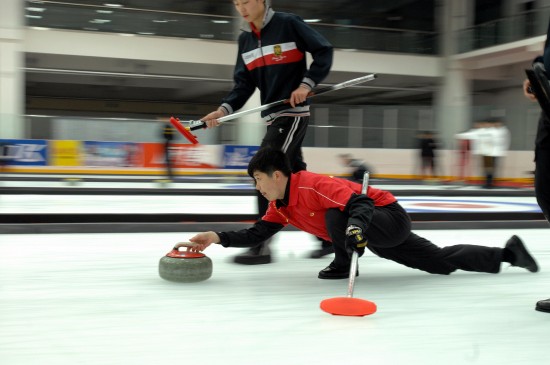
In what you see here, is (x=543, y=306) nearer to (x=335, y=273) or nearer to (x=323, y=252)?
(x=335, y=273)

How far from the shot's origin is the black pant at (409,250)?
236 cm

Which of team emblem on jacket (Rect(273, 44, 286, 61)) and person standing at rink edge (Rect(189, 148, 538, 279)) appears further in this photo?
team emblem on jacket (Rect(273, 44, 286, 61))

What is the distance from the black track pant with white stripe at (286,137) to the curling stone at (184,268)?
721mm

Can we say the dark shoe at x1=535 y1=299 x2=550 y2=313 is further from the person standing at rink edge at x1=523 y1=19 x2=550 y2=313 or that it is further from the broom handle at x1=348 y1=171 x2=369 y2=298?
the broom handle at x1=348 y1=171 x2=369 y2=298

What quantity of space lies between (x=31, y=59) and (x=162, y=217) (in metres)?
14.1

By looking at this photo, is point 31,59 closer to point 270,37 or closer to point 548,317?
point 270,37

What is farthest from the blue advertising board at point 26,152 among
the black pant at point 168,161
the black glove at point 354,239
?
the black glove at point 354,239

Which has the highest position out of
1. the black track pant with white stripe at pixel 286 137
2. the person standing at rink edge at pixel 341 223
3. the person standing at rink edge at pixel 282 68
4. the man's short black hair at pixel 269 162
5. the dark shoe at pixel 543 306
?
the person standing at rink edge at pixel 282 68

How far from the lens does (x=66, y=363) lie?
141 cm

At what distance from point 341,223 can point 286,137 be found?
0.79m

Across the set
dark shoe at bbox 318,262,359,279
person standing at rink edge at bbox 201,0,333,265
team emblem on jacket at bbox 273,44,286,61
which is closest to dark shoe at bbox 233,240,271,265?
person standing at rink edge at bbox 201,0,333,265

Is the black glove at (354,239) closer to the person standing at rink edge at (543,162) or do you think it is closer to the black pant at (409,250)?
the black pant at (409,250)

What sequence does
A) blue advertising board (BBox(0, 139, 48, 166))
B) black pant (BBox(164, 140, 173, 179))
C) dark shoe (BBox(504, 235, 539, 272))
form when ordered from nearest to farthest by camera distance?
dark shoe (BBox(504, 235, 539, 272)) → black pant (BBox(164, 140, 173, 179)) → blue advertising board (BBox(0, 139, 48, 166))

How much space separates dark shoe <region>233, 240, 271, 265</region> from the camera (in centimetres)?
288
